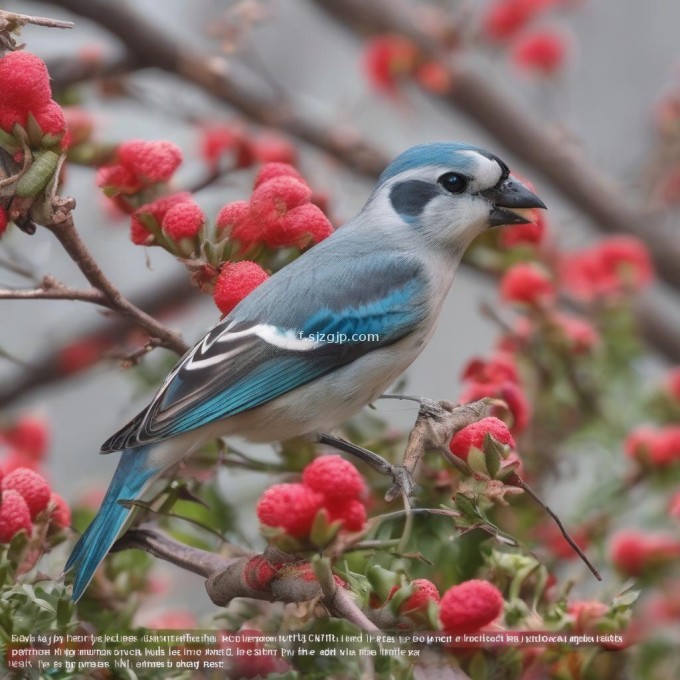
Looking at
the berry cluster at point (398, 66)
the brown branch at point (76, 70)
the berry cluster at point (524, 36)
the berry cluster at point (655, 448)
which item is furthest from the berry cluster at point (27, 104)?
the berry cluster at point (524, 36)

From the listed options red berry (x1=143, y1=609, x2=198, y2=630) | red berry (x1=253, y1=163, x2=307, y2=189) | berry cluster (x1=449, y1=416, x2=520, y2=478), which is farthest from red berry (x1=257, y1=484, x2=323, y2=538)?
red berry (x1=143, y1=609, x2=198, y2=630)

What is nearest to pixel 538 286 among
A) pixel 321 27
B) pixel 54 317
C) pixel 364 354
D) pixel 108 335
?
pixel 364 354

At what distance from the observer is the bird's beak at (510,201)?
197 centimetres

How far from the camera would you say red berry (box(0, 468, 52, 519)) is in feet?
5.05

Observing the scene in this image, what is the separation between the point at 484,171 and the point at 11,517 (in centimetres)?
107

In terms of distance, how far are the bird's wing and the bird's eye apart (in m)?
0.18

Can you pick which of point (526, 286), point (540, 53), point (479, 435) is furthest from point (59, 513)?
point (540, 53)

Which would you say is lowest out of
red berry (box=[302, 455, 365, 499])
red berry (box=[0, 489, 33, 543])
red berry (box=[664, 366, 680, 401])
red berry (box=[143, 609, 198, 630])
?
red berry (box=[143, 609, 198, 630])

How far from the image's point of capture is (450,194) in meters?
2.07

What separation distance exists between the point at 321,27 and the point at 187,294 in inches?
119

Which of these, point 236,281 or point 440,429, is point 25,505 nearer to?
point 236,281

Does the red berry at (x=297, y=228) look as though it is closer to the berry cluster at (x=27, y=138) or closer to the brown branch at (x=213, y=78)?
the berry cluster at (x=27, y=138)

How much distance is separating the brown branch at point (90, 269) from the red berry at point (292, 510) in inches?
17.9

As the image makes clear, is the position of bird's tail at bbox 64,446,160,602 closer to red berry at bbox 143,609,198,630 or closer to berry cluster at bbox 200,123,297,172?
red berry at bbox 143,609,198,630
